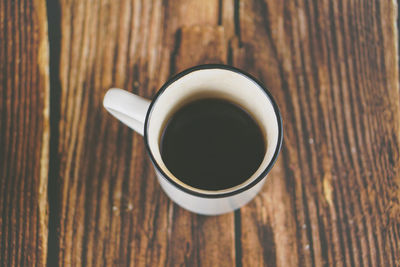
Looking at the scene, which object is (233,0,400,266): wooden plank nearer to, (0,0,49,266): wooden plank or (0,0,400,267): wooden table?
(0,0,400,267): wooden table

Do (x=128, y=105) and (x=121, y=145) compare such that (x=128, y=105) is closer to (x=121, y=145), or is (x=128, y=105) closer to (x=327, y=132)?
(x=121, y=145)

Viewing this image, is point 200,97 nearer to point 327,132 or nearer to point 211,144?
point 211,144

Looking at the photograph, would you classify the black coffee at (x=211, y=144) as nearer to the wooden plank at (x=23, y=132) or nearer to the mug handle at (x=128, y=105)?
the mug handle at (x=128, y=105)

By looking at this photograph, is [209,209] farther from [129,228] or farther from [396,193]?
[396,193]

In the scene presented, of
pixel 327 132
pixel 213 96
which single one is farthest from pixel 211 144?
pixel 327 132

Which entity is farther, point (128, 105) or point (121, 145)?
point (121, 145)

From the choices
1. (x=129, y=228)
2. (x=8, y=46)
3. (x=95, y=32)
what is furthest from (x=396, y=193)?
(x=8, y=46)

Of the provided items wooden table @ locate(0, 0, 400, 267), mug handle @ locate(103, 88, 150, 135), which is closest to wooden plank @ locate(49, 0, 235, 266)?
wooden table @ locate(0, 0, 400, 267)
